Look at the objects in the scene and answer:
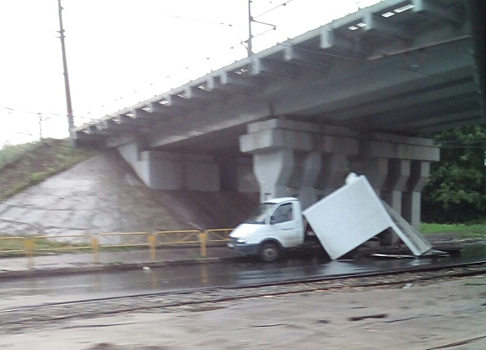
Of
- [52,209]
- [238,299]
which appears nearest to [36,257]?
[52,209]

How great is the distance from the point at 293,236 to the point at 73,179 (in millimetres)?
15075

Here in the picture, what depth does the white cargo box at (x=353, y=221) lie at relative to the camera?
1925cm

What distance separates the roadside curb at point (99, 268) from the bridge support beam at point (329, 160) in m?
5.78

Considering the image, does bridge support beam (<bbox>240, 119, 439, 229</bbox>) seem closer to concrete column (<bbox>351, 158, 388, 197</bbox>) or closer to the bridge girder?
concrete column (<bbox>351, 158, 388, 197</bbox>)

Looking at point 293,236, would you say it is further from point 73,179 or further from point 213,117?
point 73,179

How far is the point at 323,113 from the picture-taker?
78.1 feet

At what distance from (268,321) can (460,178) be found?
4156 centimetres

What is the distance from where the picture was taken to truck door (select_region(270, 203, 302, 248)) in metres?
20.2

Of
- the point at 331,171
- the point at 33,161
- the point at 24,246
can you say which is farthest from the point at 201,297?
the point at 33,161

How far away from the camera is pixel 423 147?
29891 millimetres

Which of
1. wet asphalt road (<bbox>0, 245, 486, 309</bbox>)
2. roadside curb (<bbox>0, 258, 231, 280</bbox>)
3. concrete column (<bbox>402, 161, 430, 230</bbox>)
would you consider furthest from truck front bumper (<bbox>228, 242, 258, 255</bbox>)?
concrete column (<bbox>402, 161, 430, 230</bbox>)

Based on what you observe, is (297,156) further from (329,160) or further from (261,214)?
(261,214)

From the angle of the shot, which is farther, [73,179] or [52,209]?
[73,179]

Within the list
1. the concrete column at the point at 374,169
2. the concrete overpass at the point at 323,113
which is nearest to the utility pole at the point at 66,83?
the concrete overpass at the point at 323,113
